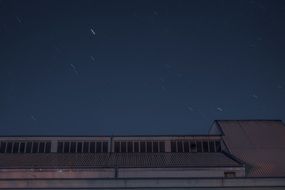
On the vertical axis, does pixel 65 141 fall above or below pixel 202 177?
above

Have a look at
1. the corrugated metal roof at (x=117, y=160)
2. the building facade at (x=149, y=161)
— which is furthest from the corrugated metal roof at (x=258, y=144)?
the corrugated metal roof at (x=117, y=160)

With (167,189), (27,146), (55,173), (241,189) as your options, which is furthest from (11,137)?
(241,189)

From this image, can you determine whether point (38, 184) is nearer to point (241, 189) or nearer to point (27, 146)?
point (27, 146)

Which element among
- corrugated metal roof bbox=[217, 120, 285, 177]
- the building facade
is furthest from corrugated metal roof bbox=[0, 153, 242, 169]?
corrugated metal roof bbox=[217, 120, 285, 177]

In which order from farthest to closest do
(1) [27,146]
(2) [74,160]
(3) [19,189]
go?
(1) [27,146], (2) [74,160], (3) [19,189]

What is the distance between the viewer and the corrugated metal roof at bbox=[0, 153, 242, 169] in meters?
46.3

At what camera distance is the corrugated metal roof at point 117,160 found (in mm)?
46344

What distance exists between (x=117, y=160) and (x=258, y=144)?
60.0 feet

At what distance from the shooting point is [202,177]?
41969mm

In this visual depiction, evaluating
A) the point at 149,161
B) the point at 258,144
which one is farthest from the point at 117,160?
the point at 258,144

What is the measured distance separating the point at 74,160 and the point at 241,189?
19.2 meters

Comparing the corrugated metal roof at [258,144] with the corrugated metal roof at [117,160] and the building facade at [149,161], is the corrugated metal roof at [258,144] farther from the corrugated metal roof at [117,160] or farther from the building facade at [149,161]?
the corrugated metal roof at [117,160]

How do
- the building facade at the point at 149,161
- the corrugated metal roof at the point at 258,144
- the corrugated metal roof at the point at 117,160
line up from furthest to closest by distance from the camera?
1. the corrugated metal roof at the point at 258,144
2. the corrugated metal roof at the point at 117,160
3. the building facade at the point at 149,161

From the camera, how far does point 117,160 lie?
48.5m
